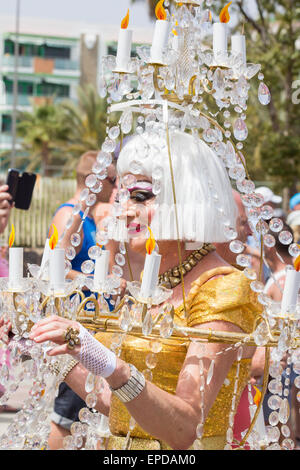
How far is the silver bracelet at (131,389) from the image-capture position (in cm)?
185

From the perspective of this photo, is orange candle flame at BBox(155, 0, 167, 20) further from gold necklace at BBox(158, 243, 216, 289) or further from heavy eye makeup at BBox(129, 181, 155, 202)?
gold necklace at BBox(158, 243, 216, 289)

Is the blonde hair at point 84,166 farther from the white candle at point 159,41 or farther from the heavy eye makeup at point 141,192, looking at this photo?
the white candle at point 159,41

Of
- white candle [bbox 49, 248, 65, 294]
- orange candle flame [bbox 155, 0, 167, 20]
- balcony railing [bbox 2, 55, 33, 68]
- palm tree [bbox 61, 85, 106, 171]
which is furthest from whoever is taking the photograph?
balcony railing [bbox 2, 55, 33, 68]

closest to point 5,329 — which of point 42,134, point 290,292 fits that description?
point 290,292

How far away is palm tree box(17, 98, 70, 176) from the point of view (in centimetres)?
3856

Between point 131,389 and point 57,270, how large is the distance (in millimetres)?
351

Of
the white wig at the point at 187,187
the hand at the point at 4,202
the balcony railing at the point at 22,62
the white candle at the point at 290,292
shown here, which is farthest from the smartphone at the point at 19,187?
the balcony railing at the point at 22,62

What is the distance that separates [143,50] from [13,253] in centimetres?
66

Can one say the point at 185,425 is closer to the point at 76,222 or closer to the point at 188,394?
the point at 188,394

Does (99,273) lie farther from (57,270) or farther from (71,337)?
(71,337)

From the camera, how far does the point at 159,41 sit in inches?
77.8

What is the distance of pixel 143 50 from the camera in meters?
2.04

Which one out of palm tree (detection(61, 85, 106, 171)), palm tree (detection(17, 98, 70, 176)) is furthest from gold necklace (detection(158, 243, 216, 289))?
palm tree (detection(17, 98, 70, 176))

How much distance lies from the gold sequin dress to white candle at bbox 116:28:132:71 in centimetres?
64
